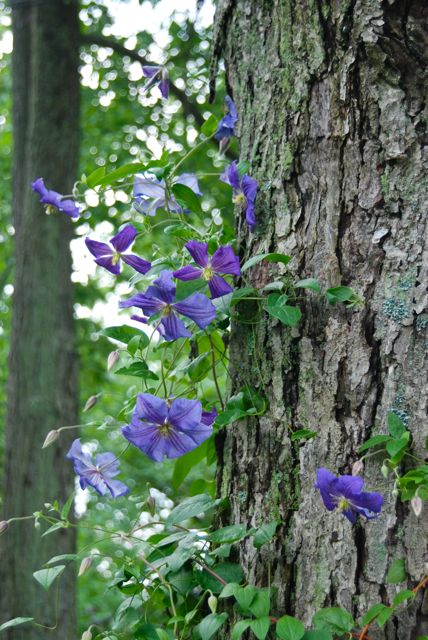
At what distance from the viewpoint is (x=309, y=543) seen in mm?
1454

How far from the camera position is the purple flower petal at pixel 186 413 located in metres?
1.47

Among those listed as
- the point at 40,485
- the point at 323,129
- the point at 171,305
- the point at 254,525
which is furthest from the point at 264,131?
the point at 40,485

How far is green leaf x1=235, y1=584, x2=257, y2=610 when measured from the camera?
1.38m

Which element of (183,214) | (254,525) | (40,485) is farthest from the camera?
(40,485)

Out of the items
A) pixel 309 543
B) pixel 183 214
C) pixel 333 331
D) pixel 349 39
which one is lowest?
pixel 309 543

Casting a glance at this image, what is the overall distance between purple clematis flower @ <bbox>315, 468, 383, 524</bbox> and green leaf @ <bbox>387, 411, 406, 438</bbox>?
114mm

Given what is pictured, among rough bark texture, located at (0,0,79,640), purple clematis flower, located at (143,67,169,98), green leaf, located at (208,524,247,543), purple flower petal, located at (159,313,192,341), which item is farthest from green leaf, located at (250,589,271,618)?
rough bark texture, located at (0,0,79,640)

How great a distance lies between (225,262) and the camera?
1.55m

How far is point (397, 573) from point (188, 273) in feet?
2.18

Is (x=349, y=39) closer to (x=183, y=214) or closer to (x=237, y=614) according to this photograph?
(x=183, y=214)

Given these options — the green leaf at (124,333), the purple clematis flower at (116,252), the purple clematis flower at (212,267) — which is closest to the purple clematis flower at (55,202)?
the purple clematis flower at (116,252)

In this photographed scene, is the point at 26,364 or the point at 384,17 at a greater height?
the point at 384,17

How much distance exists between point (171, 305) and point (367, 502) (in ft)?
1.71

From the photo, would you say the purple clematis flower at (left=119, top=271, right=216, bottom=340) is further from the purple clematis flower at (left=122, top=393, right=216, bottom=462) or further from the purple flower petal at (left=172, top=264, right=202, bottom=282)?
the purple clematis flower at (left=122, top=393, right=216, bottom=462)
